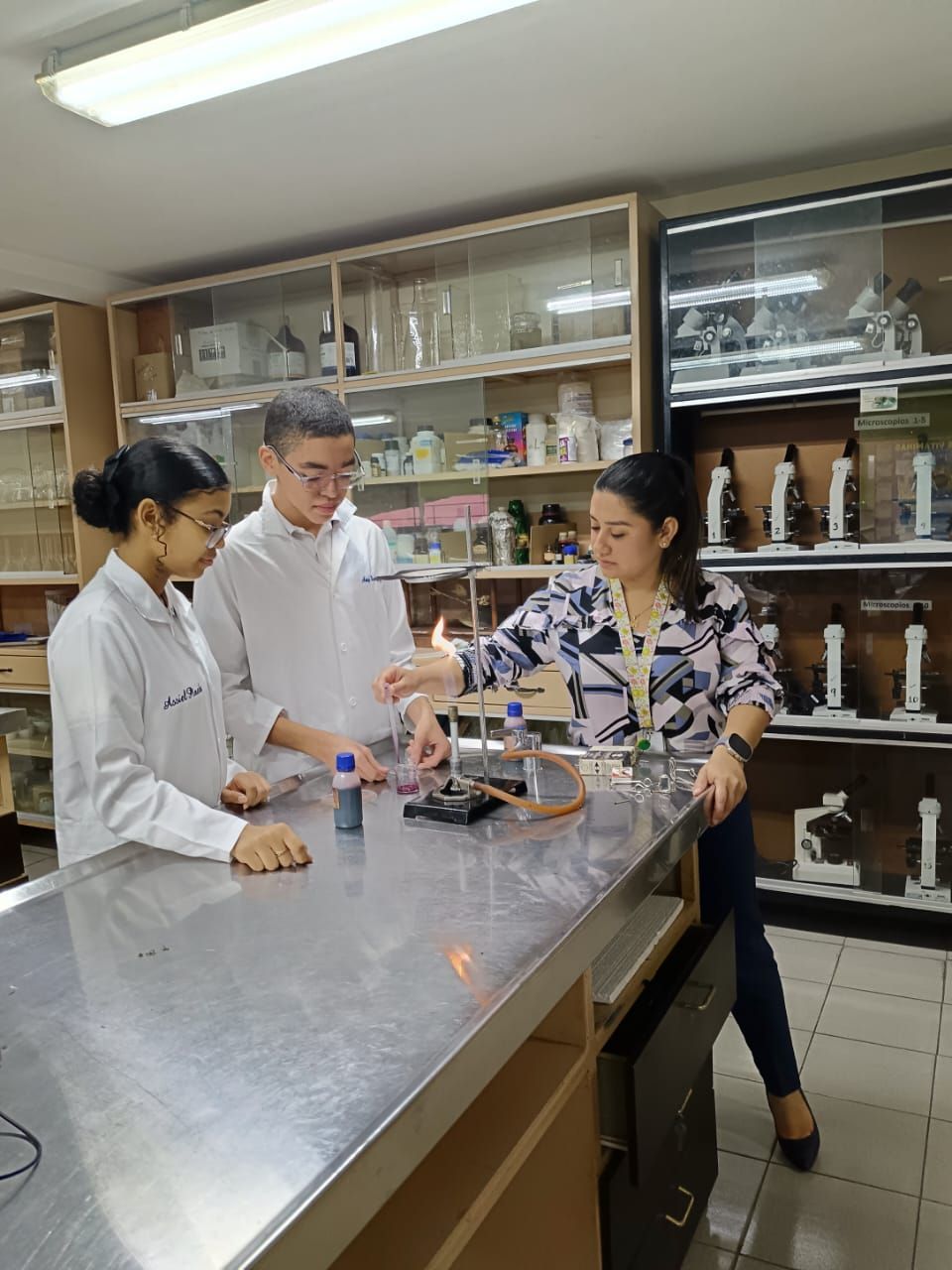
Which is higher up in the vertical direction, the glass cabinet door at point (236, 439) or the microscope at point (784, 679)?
the glass cabinet door at point (236, 439)

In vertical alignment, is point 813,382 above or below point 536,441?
above

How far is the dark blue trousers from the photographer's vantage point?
6.79ft

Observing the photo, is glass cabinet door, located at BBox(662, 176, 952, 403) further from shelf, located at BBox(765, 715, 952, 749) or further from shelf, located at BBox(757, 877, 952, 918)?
shelf, located at BBox(757, 877, 952, 918)

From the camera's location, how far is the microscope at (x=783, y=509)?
3.52 m

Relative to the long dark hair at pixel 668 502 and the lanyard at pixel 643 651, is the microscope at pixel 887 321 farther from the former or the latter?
the lanyard at pixel 643 651

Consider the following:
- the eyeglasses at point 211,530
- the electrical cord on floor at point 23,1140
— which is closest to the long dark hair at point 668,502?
the eyeglasses at point 211,530

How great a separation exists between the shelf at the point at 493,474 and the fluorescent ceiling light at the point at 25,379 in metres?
1.86

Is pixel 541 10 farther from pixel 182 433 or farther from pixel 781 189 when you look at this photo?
pixel 182 433

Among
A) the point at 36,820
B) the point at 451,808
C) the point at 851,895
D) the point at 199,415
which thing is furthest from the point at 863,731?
the point at 36,820

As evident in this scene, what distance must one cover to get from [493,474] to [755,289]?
1.19m

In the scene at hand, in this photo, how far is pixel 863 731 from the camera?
11.2ft

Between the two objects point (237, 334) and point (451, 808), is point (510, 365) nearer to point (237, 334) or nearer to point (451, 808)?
point (237, 334)

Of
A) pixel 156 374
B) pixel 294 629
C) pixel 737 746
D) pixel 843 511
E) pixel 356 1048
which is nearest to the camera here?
pixel 356 1048

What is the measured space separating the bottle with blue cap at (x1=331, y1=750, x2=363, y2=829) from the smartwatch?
0.72 meters
